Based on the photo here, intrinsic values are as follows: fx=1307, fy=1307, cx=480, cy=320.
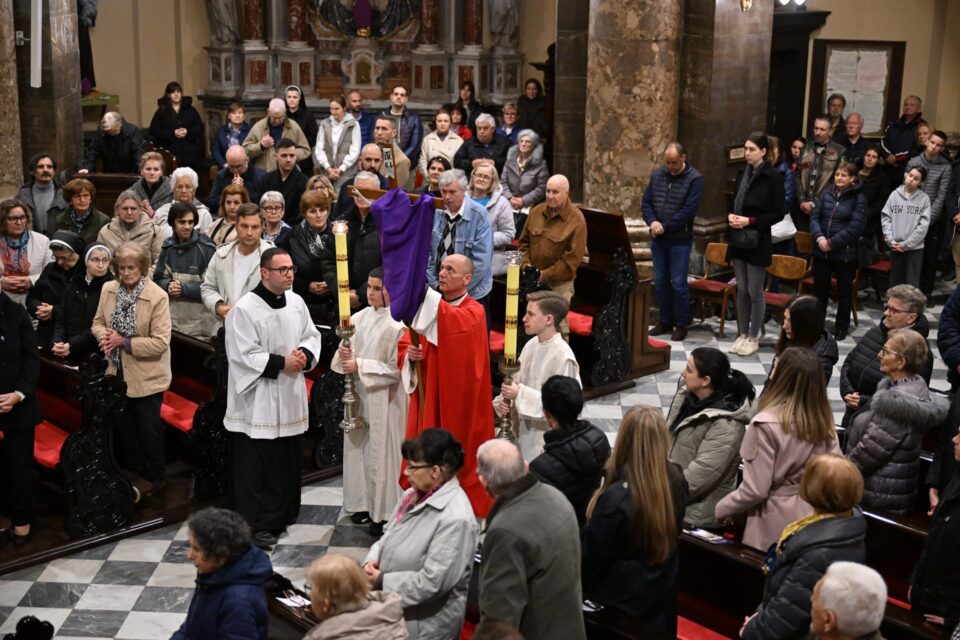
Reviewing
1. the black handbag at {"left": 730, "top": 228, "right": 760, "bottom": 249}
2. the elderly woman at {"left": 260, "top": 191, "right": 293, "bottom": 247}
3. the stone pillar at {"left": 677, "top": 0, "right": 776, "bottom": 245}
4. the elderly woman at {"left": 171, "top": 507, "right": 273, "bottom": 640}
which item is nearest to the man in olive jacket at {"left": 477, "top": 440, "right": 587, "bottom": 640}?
the elderly woman at {"left": 171, "top": 507, "right": 273, "bottom": 640}

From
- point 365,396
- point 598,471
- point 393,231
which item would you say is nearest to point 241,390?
point 365,396

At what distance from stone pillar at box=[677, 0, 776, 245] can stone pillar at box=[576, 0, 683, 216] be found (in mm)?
397

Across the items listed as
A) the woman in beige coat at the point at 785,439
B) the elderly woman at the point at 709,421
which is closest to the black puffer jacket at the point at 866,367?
the elderly woman at the point at 709,421

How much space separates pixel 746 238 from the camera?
412 inches

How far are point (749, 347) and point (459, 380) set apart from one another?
4700mm

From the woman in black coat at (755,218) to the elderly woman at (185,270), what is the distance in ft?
14.2

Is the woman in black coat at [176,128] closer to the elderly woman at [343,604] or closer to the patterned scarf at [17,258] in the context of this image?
the patterned scarf at [17,258]

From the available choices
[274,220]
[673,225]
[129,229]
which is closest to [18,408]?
[129,229]

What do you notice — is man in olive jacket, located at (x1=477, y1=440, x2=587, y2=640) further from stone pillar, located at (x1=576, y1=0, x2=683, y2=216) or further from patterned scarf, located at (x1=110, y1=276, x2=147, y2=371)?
stone pillar, located at (x1=576, y1=0, x2=683, y2=216)

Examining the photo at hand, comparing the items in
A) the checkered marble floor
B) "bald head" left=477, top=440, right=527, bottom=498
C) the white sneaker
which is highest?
"bald head" left=477, top=440, right=527, bottom=498

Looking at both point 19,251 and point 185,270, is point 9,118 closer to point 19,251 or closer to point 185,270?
point 19,251

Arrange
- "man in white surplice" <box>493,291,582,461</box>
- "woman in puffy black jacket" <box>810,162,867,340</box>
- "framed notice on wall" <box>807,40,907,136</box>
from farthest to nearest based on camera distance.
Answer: "framed notice on wall" <box>807,40,907,136</box>, "woman in puffy black jacket" <box>810,162,867,340</box>, "man in white surplice" <box>493,291,582,461</box>

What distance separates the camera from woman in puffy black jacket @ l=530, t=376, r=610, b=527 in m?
5.26

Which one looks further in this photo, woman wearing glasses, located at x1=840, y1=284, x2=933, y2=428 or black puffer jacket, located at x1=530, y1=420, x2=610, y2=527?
woman wearing glasses, located at x1=840, y1=284, x2=933, y2=428
